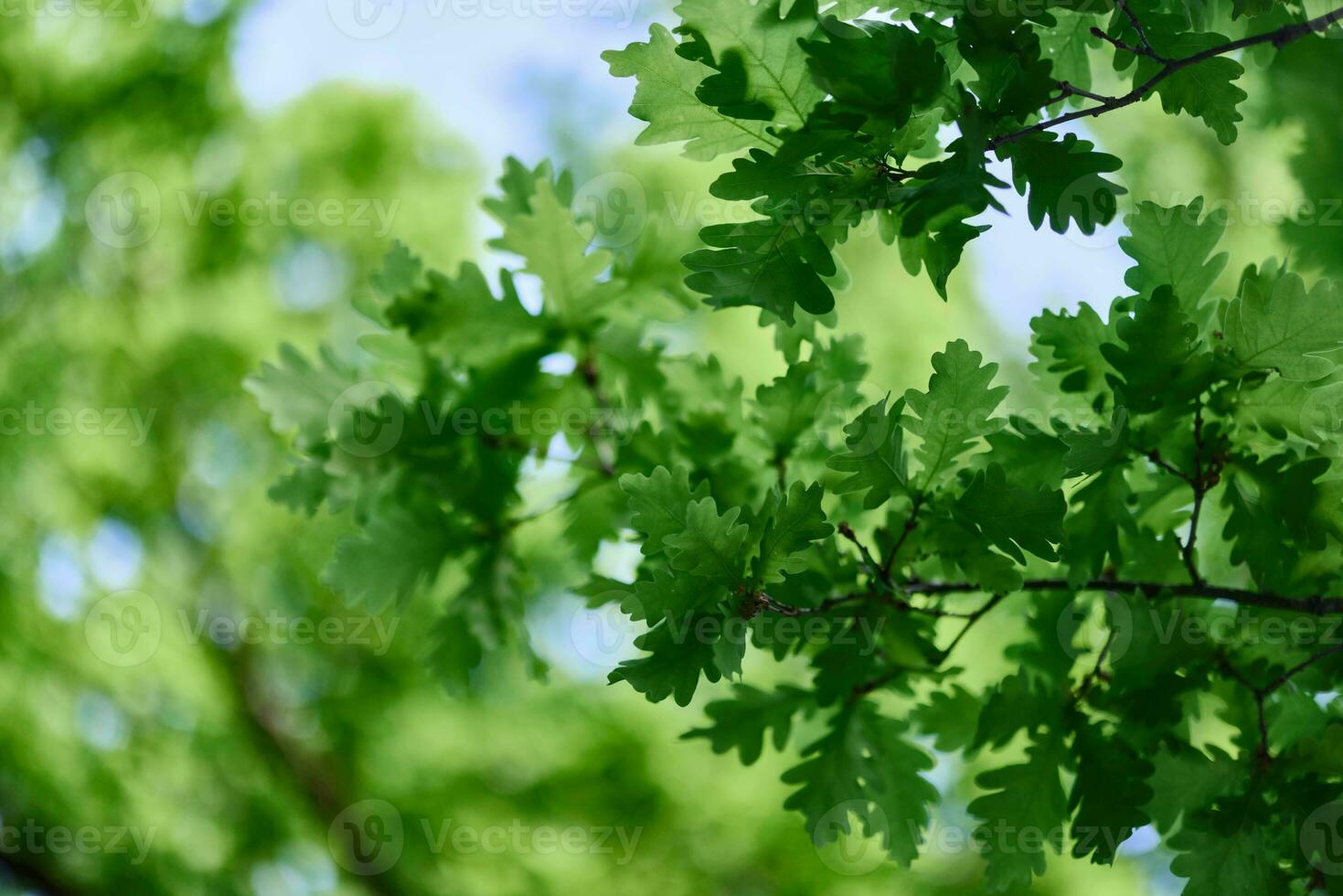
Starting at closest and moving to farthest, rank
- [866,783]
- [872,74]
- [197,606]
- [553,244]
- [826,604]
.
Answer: [872,74], [826,604], [866,783], [553,244], [197,606]

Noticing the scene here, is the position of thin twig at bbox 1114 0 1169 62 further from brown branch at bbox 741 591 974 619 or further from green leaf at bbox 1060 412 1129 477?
brown branch at bbox 741 591 974 619

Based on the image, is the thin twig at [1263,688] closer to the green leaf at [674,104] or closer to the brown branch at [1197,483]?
the brown branch at [1197,483]

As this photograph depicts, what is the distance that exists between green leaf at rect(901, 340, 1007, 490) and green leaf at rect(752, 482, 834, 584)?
0.15m

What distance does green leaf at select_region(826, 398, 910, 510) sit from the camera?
96 cm

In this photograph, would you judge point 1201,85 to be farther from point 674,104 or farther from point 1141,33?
point 674,104

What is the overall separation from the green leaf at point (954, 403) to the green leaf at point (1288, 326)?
24 cm

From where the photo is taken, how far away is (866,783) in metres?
1.23

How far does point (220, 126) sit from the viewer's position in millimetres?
4023

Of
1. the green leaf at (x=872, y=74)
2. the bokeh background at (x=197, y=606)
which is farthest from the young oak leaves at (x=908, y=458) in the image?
the bokeh background at (x=197, y=606)

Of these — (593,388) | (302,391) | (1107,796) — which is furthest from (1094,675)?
(302,391)

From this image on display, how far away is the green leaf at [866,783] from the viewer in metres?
1.19

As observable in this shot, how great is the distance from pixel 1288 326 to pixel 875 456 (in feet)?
1.39

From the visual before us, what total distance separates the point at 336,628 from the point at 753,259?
3395 mm

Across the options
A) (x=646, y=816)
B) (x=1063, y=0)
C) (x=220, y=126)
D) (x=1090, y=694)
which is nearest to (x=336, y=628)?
(x=646, y=816)
